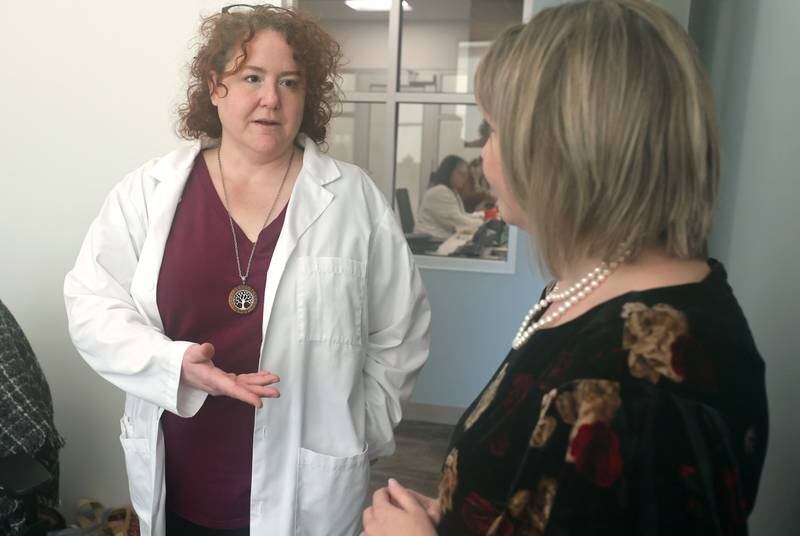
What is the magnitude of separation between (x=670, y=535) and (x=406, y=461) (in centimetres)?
289

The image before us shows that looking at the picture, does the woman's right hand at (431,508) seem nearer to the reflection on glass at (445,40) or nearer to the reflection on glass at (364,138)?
the reflection on glass at (364,138)

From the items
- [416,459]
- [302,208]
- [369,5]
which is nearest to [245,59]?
[302,208]

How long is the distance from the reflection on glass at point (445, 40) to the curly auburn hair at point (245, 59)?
247cm

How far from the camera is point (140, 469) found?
142cm

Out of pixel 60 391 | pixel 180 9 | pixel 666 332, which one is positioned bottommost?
pixel 60 391

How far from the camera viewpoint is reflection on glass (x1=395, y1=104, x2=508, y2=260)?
3.92m

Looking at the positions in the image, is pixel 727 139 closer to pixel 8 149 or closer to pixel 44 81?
pixel 44 81

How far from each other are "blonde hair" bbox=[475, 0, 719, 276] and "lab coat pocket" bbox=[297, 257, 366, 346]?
28.4 inches

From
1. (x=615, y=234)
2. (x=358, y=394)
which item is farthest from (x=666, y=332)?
(x=358, y=394)

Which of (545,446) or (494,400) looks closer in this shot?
(545,446)

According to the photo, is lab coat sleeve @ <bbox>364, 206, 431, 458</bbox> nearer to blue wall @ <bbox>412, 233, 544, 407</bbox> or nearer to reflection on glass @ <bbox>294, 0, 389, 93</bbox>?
blue wall @ <bbox>412, 233, 544, 407</bbox>

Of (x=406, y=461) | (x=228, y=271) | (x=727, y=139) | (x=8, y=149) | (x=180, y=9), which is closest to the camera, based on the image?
(x=228, y=271)

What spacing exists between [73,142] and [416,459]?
2.24 metres

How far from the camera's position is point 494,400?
0.77 metres
